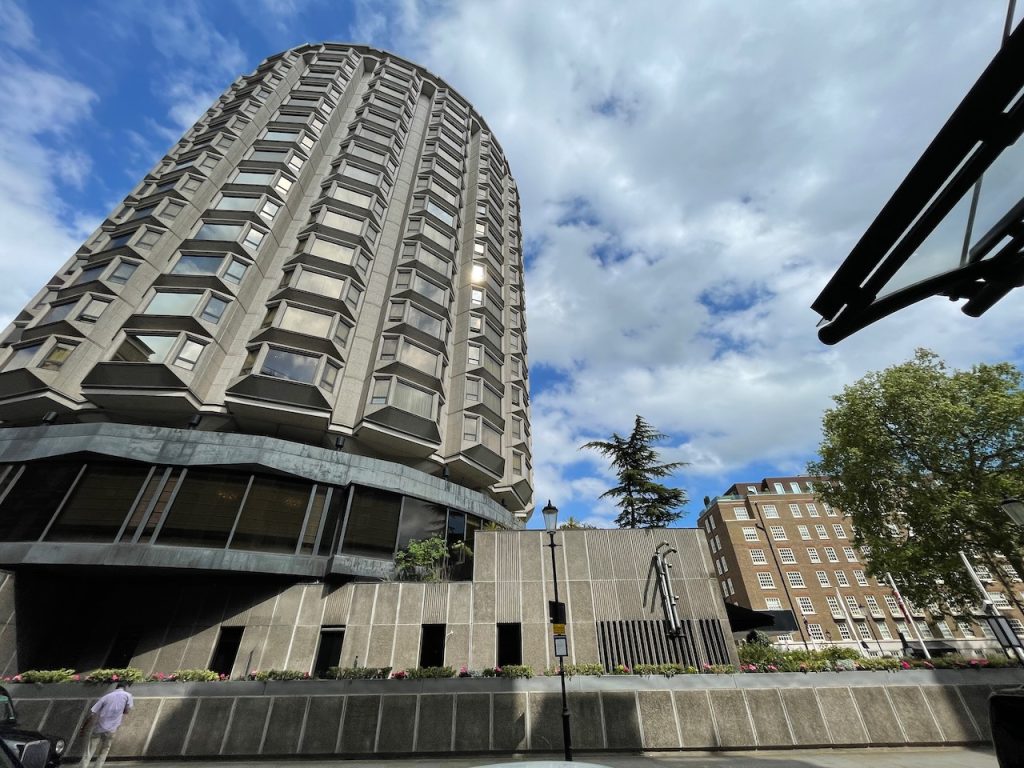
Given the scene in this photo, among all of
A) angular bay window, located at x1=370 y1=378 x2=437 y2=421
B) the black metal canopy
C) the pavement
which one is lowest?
the pavement

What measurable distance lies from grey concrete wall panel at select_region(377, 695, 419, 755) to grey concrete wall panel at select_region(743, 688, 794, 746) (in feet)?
31.3

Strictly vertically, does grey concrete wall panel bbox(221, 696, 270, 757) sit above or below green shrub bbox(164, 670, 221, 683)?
below

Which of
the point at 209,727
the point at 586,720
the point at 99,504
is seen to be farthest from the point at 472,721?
the point at 99,504

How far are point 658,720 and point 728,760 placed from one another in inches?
71.5

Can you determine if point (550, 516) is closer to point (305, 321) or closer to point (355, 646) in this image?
point (355, 646)

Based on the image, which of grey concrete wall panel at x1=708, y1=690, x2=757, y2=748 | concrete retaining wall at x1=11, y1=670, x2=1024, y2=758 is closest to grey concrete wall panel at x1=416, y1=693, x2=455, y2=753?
concrete retaining wall at x1=11, y1=670, x2=1024, y2=758

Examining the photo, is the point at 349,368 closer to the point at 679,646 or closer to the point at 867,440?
the point at 679,646

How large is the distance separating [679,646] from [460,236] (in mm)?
32803

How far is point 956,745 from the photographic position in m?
12.1

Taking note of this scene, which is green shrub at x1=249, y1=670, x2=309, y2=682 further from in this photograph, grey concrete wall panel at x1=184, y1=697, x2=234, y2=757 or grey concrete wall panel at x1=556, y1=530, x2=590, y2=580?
grey concrete wall panel at x1=556, y1=530, x2=590, y2=580

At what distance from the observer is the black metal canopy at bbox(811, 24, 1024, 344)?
163 cm

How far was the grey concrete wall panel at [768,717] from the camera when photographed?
12.1 metres

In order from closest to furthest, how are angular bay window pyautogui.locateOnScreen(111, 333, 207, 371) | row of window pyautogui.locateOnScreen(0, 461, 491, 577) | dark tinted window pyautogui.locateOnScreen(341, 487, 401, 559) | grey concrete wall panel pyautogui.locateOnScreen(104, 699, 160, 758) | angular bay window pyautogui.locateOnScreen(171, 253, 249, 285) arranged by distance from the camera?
1. grey concrete wall panel pyautogui.locateOnScreen(104, 699, 160, 758)
2. row of window pyautogui.locateOnScreen(0, 461, 491, 577)
3. dark tinted window pyautogui.locateOnScreen(341, 487, 401, 559)
4. angular bay window pyautogui.locateOnScreen(111, 333, 207, 371)
5. angular bay window pyautogui.locateOnScreen(171, 253, 249, 285)

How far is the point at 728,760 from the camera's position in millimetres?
11094
